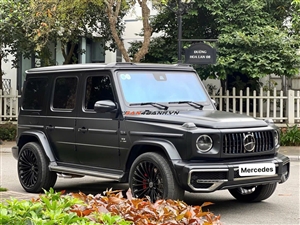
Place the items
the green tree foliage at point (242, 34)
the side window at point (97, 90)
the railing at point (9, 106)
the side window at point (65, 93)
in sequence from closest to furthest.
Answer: the side window at point (97, 90) < the side window at point (65, 93) < the green tree foliage at point (242, 34) < the railing at point (9, 106)

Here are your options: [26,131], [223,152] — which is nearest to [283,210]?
[223,152]

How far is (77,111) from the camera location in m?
9.28

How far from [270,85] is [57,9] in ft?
30.2

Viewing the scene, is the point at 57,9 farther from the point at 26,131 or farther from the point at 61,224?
the point at 61,224

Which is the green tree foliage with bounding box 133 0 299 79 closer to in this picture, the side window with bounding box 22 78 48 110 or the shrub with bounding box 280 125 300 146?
the shrub with bounding box 280 125 300 146

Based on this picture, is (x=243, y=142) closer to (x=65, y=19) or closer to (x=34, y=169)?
(x=34, y=169)

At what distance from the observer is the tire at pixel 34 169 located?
962 cm

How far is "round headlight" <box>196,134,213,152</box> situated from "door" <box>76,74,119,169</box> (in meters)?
1.39

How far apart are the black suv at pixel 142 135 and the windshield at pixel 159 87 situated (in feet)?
0.05

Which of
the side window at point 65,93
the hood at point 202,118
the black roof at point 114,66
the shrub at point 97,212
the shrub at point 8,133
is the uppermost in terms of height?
the black roof at point 114,66

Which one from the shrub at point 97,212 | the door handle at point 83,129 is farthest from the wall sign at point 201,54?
the shrub at point 97,212

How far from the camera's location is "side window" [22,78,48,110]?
10148 mm

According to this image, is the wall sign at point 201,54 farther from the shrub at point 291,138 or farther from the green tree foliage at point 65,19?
the shrub at point 291,138

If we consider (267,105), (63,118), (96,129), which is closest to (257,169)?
(96,129)
